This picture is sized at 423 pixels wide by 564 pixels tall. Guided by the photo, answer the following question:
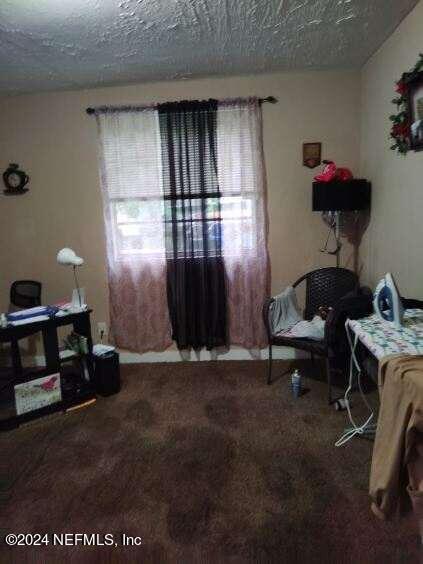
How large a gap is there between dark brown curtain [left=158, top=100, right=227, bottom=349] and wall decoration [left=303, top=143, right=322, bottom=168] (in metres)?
0.76

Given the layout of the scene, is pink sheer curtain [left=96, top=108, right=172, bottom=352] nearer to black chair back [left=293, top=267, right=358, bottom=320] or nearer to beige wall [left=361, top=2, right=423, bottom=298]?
black chair back [left=293, top=267, right=358, bottom=320]

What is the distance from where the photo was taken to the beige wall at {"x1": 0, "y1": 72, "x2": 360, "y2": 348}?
2.89 m

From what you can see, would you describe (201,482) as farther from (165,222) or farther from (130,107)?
(130,107)

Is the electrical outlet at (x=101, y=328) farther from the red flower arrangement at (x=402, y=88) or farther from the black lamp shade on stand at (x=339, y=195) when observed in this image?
the red flower arrangement at (x=402, y=88)

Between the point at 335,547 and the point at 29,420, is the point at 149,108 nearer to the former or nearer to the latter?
the point at 29,420

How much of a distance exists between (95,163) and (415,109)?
2.41m

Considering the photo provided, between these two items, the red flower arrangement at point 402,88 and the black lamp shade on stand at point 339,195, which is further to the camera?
the black lamp shade on stand at point 339,195

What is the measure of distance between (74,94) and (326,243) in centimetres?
250

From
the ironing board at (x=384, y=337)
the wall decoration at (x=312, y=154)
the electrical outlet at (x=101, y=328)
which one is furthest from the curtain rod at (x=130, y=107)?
the ironing board at (x=384, y=337)

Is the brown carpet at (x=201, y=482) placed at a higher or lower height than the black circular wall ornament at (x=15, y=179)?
lower

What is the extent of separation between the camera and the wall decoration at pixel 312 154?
115 inches

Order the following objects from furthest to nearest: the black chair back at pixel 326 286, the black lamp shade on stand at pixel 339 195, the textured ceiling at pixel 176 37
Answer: the black chair back at pixel 326 286, the black lamp shade on stand at pixel 339 195, the textured ceiling at pixel 176 37

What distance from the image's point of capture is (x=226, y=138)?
2898mm

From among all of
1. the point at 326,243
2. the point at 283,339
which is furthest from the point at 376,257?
the point at 283,339
